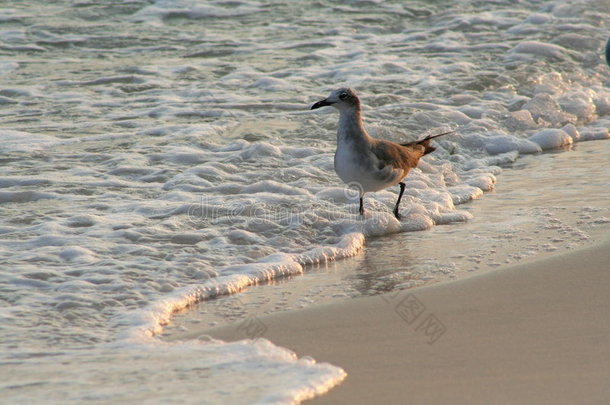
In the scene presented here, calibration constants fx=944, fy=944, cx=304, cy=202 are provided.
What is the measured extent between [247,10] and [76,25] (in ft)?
7.90

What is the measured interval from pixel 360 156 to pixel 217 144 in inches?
85.3

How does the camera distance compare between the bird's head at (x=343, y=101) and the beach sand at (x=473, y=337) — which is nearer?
the beach sand at (x=473, y=337)

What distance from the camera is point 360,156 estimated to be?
609 cm

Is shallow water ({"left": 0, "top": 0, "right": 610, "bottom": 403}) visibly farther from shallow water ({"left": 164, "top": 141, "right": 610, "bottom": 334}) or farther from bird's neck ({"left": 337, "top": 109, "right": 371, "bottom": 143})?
bird's neck ({"left": 337, "top": 109, "right": 371, "bottom": 143})

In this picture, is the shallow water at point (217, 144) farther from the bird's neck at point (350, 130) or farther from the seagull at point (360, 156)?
the bird's neck at point (350, 130)

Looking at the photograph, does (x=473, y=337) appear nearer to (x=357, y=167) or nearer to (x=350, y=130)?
(x=357, y=167)

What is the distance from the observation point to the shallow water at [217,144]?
14.3 ft

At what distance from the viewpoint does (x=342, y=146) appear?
6.14 m

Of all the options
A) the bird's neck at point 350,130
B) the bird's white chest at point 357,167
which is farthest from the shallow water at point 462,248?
the bird's neck at point 350,130

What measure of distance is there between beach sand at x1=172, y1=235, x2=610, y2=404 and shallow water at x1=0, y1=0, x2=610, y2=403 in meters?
0.21

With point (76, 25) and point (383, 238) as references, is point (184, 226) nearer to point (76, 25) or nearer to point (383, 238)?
point (383, 238)

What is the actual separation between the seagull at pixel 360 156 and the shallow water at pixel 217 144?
294mm

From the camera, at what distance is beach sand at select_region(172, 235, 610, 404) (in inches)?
146

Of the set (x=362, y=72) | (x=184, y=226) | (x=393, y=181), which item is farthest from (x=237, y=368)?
(x=362, y=72)
